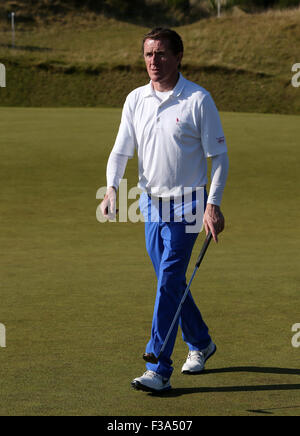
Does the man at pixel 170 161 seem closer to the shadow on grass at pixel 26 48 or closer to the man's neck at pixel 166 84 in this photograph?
the man's neck at pixel 166 84

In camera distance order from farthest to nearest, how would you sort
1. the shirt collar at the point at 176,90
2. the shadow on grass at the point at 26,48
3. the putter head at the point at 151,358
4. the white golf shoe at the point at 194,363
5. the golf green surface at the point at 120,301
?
the shadow on grass at the point at 26,48 < the white golf shoe at the point at 194,363 < the shirt collar at the point at 176,90 < the putter head at the point at 151,358 < the golf green surface at the point at 120,301

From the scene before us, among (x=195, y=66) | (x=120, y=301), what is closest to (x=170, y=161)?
(x=120, y=301)

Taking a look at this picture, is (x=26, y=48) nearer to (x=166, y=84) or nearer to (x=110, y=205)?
(x=166, y=84)

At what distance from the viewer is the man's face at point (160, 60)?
226 inches

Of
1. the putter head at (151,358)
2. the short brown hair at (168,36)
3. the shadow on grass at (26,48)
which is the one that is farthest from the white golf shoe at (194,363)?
the shadow on grass at (26,48)

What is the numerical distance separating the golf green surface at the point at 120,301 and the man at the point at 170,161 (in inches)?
20.4

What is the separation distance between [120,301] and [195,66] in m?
44.7

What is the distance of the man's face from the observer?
574 centimetres

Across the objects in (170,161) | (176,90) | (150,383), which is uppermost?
(176,90)

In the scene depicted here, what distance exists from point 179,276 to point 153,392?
76cm

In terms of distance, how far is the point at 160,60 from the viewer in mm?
5742

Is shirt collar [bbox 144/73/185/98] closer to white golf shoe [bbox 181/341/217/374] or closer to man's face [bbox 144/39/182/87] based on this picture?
man's face [bbox 144/39/182/87]

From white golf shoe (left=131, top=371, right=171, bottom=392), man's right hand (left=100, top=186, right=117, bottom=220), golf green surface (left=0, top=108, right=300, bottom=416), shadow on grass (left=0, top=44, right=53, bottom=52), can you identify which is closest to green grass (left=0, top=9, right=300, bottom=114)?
shadow on grass (left=0, top=44, right=53, bottom=52)

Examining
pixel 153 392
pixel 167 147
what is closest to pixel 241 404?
pixel 153 392
